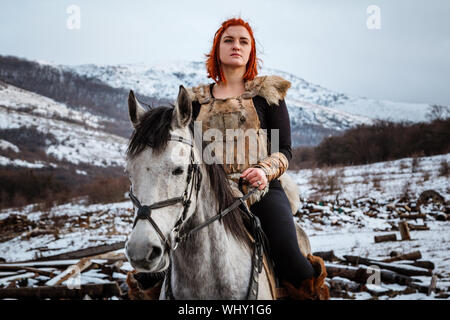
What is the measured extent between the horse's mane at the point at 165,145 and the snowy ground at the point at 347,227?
15.2ft

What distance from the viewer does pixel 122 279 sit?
22.4 feet

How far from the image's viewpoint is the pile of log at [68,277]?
5.82m

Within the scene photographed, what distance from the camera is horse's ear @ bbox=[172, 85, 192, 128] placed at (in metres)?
1.83

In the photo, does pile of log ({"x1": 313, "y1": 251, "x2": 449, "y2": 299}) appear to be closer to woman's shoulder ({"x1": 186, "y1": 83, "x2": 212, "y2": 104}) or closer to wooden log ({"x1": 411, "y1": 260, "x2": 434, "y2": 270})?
wooden log ({"x1": 411, "y1": 260, "x2": 434, "y2": 270})

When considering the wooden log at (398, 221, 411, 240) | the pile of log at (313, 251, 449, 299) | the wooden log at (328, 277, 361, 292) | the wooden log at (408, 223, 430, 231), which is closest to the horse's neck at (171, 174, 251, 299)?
the pile of log at (313, 251, 449, 299)

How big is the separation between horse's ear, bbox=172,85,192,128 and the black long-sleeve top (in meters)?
0.98

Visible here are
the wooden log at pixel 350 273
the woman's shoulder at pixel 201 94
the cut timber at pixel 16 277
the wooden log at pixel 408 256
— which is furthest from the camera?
the wooden log at pixel 408 256

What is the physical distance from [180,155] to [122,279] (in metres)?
6.24

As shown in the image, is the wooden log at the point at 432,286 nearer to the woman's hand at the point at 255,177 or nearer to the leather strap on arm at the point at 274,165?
the leather strap on arm at the point at 274,165

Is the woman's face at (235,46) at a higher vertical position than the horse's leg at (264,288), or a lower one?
higher

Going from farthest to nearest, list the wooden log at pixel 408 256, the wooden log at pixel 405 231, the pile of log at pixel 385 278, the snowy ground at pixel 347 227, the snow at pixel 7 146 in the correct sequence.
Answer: the snow at pixel 7 146 < the wooden log at pixel 405 231 < the snowy ground at pixel 347 227 < the wooden log at pixel 408 256 < the pile of log at pixel 385 278

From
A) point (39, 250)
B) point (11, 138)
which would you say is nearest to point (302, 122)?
point (11, 138)

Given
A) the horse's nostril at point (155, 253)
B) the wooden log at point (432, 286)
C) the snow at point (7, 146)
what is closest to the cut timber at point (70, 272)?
the horse's nostril at point (155, 253)

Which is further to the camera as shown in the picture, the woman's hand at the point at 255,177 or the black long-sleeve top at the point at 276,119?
the black long-sleeve top at the point at 276,119
